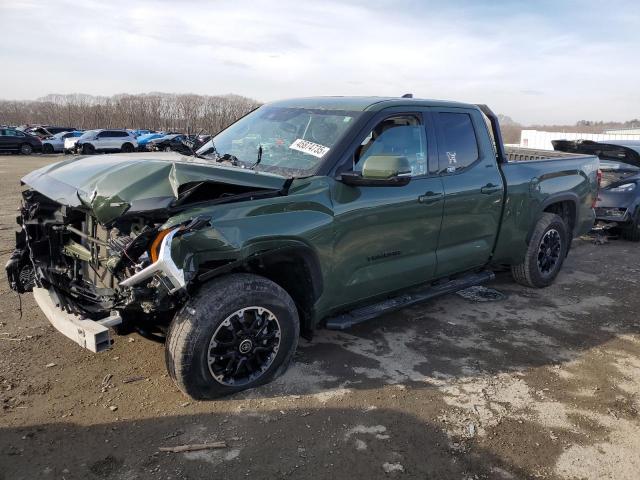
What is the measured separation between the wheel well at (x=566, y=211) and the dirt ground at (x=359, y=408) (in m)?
1.56

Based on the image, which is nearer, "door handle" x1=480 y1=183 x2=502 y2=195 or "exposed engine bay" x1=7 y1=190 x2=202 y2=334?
"exposed engine bay" x1=7 y1=190 x2=202 y2=334

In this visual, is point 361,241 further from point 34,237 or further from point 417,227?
point 34,237

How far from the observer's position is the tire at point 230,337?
3.11 m

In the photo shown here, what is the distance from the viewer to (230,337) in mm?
3293

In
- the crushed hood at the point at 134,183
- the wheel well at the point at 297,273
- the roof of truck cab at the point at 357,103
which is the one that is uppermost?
the roof of truck cab at the point at 357,103

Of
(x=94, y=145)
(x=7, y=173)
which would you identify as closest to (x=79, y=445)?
(x=7, y=173)

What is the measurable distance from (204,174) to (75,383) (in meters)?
1.74

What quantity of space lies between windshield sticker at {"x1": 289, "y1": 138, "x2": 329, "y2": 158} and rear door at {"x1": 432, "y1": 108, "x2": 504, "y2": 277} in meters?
1.16

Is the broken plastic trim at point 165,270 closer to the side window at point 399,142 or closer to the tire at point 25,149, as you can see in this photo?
the side window at point 399,142

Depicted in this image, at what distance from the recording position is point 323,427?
10.4 feet

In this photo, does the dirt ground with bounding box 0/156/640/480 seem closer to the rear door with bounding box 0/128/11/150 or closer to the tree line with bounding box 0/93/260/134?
the rear door with bounding box 0/128/11/150

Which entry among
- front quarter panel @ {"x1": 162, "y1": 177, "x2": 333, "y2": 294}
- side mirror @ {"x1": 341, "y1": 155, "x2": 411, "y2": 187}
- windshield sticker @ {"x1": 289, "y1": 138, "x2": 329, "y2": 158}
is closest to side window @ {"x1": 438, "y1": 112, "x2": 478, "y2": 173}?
side mirror @ {"x1": 341, "y1": 155, "x2": 411, "y2": 187}

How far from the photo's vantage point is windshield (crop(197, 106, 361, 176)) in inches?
150

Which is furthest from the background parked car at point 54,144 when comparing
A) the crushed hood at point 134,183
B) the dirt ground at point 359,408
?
the crushed hood at point 134,183
